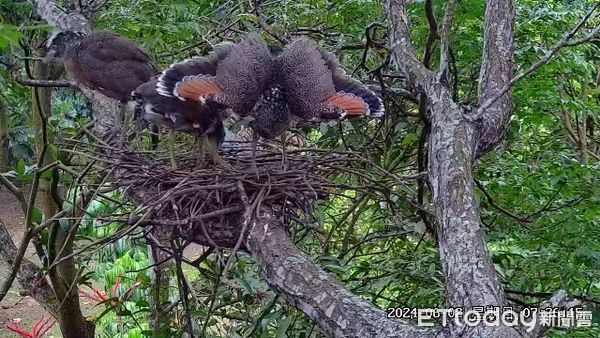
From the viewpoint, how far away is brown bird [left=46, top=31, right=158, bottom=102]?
9.78 feet

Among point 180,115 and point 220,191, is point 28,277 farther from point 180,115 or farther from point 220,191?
point 220,191

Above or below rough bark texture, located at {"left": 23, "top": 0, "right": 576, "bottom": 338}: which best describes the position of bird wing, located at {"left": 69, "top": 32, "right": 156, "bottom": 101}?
above

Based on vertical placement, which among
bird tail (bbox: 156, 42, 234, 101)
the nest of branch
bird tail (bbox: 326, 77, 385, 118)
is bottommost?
the nest of branch

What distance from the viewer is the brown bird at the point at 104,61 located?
298cm

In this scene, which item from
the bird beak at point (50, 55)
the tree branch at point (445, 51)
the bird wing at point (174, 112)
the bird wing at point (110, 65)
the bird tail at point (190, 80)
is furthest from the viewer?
the bird beak at point (50, 55)

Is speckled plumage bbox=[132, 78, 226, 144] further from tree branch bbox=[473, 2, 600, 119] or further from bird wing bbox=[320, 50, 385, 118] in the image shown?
tree branch bbox=[473, 2, 600, 119]

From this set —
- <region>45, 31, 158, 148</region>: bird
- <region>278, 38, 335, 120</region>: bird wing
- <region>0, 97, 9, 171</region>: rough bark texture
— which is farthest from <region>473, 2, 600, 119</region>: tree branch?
<region>0, 97, 9, 171</region>: rough bark texture

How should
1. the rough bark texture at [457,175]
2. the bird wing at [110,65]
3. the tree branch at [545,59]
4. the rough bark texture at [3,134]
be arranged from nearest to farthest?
1. the rough bark texture at [457,175]
2. the tree branch at [545,59]
3. the bird wing at [110,65]
4. the rough bark texture at [3,134]

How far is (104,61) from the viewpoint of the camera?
2.97m

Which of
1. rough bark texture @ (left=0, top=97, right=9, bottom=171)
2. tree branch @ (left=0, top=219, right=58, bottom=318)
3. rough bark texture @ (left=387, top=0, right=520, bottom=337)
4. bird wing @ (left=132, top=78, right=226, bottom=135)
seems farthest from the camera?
rough bark texture @ (left=0, top=97, right=9, bottom=171)

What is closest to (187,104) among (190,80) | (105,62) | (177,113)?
(177,113)

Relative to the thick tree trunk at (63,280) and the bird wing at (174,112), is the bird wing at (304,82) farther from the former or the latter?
the thick tree trunk at (63,280)

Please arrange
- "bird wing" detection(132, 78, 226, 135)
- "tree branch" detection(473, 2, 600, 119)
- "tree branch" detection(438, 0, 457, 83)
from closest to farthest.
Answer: "tree branch" detection(473, 2, 600, 119), "tree branch" detection(438, 0, 457, 83), "bird wing" detection(132, 78, 226, 135)

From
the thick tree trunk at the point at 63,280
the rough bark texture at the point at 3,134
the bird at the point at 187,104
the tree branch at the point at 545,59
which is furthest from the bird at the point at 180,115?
the rough bark texture at the point at 3,134
